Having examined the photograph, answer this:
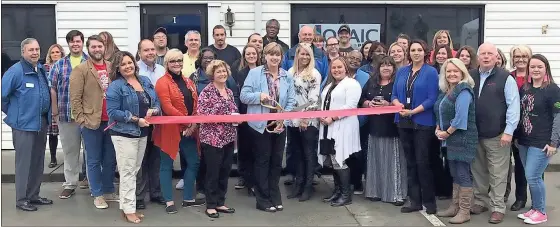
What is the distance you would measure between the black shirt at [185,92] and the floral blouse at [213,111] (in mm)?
231

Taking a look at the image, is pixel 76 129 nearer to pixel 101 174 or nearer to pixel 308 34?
pixel 101 174

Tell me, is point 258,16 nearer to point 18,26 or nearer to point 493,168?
point 18,26

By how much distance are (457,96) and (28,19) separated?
725cm

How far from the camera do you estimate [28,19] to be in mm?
9492

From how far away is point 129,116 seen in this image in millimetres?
5426

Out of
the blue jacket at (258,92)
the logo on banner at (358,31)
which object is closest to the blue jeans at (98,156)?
the blue jacket at (258,92)

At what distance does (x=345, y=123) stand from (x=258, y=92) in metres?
1.00

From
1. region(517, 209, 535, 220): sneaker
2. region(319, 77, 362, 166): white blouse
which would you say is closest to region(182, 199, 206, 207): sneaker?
region(319, 77, 362, 166): white blouse

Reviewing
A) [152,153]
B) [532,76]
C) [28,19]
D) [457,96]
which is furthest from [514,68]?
[28,19]

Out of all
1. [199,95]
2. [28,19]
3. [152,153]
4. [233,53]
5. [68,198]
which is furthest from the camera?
[28,19]

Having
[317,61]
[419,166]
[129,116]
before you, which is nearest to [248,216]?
[129,116]

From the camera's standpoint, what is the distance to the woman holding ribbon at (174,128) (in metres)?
5.74

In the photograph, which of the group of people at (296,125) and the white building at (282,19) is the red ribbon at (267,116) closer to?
the group of people at (296,125)

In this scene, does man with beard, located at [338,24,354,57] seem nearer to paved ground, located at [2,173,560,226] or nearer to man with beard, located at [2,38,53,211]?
paved ground, located at [2,173,560,226]
